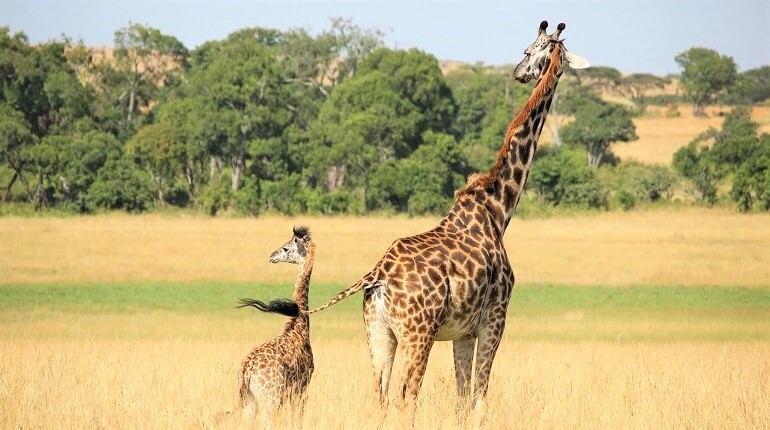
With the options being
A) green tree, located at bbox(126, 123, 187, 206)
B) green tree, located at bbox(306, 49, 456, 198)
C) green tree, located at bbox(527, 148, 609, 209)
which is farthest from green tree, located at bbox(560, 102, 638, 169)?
green tree, located at bbox(126, 123, 187, 206)

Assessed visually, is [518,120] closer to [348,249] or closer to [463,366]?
[463,366]

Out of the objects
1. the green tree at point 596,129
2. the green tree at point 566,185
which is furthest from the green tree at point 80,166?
the green tree at point 596,129

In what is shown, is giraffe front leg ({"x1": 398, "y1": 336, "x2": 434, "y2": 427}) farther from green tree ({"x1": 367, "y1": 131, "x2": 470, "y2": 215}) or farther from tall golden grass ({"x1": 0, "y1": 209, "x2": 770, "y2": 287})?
green tree ({"x1": 367, "y1": 131, "x2": 470, "y2": 215})

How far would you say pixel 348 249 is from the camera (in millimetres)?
36531

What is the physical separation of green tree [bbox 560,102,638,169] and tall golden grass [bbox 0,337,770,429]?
59.3m

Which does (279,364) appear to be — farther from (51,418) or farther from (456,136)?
(456,136)

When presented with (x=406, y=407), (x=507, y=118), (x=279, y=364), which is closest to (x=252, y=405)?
(x=279, y=364)

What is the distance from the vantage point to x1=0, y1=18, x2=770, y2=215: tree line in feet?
180

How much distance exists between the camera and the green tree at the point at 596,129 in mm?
74625

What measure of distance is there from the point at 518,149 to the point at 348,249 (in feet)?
85.8

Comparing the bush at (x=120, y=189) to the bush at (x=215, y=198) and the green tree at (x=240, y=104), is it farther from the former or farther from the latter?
the green tree at (x=240, y=104)

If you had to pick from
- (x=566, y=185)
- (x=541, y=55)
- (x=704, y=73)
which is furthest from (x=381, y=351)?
(x=704, y=73)

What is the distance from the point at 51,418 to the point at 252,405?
170 cm

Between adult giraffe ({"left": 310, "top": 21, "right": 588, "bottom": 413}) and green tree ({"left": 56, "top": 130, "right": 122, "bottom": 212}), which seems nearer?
adult giraffe ({"left": 310, "top": 21, "right": 588, "bottom": 413})
